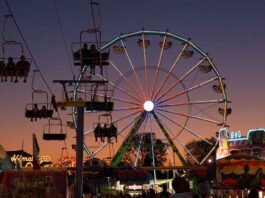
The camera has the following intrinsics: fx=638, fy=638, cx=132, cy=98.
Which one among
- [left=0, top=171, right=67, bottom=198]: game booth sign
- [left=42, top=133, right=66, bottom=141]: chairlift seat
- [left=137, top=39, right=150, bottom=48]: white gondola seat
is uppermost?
[left=137, top=39, right=150, bottom=48]: white gondola seat

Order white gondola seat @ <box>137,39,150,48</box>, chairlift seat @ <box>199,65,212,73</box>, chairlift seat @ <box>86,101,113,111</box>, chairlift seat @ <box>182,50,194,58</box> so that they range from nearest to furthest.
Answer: chairlift seat @ <box>86,101,113,111</box>
chairlift seat @ <box>182,50,194,58</box>
chairlift seat @ <box>199,65,212,73</box>
white gondola seat @ <box>137,39,150,48</box>

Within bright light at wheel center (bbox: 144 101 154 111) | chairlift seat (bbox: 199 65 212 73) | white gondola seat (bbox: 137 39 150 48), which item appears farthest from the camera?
white gondola seat (bbox: 137 39 150 48)

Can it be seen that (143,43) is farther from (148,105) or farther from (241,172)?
(241,172)

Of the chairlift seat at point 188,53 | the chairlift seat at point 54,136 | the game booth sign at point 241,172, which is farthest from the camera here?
the chairlift seat at point 188,53

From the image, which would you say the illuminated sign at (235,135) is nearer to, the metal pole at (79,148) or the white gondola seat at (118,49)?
the white gondola seat at (118,49)

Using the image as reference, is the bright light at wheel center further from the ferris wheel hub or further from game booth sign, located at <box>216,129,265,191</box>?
game booth sign, located at <box>216,129,265,191</box>

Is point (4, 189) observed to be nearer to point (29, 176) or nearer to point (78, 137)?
point (29, 176)

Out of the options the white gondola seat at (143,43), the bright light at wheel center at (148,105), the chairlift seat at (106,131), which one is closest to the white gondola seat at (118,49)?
the white gondola seat at (143,43)

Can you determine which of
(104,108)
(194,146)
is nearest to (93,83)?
(104,108)

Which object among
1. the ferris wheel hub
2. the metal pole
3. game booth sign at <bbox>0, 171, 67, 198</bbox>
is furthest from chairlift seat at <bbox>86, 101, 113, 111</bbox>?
the ferris wheel hub

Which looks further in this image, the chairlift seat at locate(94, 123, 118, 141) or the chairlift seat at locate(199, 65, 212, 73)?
the chairlift seat at locate(199, 65, 212, 73)

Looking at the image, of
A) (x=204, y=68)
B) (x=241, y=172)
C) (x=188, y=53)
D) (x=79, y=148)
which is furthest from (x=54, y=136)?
(x=204, y=68)

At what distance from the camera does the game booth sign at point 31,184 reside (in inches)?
525

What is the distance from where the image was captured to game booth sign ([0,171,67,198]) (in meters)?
13.3
